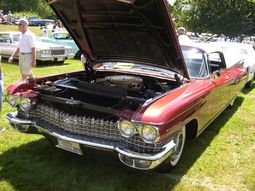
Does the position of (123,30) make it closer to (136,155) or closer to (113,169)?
(113,169)

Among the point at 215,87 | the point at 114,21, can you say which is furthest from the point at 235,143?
the point at 114,21

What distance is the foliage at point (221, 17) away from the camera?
3259 cm

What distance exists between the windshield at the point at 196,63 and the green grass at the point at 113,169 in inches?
40.7

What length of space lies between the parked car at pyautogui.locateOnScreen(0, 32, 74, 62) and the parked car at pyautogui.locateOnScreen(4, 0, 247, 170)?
28.3ft

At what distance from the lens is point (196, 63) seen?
5.04m

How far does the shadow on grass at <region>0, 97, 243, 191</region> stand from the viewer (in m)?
3.71

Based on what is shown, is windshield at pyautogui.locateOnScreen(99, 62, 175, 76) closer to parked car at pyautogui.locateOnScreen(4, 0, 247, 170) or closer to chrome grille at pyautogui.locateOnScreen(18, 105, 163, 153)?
parked car at pyautogui.locateOnScreen(4, 0, 247, 170)

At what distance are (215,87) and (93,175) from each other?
7.15 feet

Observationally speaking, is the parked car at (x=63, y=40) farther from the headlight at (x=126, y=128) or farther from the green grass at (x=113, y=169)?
the headlight at (x=126, y=128)

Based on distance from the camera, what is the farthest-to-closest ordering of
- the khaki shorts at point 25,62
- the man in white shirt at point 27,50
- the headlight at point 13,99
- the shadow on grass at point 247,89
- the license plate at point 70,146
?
the shadow on grass at point 247,89 < the khaki shorts at point 25,62 < the man in white shirt at point 27,50 < the headlight at point 13,99 < the license plate at point 70,146

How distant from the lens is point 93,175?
397 centimetres

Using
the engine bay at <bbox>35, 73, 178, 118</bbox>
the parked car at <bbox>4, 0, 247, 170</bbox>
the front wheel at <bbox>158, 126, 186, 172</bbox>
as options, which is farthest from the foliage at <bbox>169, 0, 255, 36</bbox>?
the front wheel at <bbox>158, 126, 186, 172</bbox>

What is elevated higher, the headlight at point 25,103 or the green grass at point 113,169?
the headlight at point 25,103

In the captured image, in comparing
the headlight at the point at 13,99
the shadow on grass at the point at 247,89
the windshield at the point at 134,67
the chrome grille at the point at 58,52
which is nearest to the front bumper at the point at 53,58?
the chrome grille at the point at 58,52
